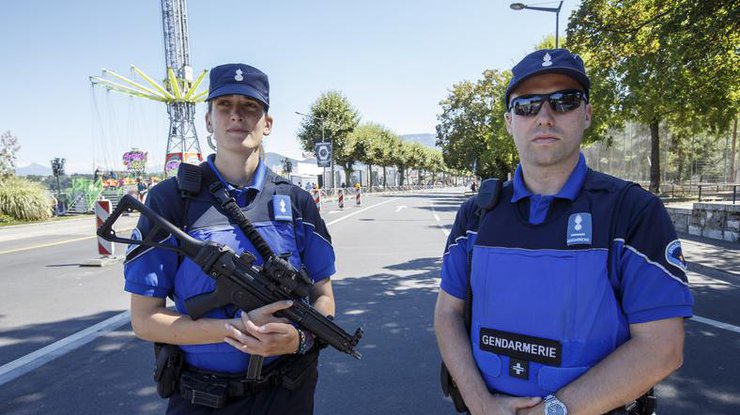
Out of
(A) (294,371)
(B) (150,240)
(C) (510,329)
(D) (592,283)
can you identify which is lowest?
(A) (294,371)

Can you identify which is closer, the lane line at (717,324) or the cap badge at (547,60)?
the cap badge at (547,60)

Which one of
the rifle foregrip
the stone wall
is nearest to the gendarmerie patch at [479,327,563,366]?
the rifle foregrip

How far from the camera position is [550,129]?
167 cm

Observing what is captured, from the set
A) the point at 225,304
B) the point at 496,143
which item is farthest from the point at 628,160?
the point at 225,304

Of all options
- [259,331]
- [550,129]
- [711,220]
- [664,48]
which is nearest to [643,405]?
[550,129]

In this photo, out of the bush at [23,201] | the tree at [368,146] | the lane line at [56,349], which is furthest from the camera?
the tree at [368,146]

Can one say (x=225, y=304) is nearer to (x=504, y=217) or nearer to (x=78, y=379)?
(x=504, y=217)

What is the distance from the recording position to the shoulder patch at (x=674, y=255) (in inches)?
56.6

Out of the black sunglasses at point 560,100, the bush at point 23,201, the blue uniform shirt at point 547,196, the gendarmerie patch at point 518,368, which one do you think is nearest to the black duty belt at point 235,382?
the gendarmerie patch at point 518,368

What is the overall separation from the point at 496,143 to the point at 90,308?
2761 centimetres

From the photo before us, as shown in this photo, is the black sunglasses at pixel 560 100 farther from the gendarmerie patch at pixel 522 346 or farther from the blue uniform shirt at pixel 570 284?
the gendarmerie patch at pixel 522 346

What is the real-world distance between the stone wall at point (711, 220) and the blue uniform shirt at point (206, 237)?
472 inches

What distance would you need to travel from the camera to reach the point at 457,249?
190 centimetres

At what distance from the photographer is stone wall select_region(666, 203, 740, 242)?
1039 centimetres
